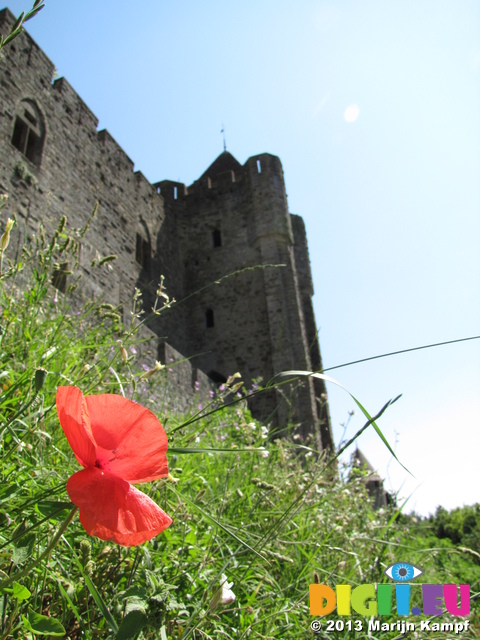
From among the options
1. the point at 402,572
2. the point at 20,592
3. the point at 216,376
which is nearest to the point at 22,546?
the point at 20,592

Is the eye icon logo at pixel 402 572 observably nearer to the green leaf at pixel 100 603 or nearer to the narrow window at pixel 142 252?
the green leaf at pixel 100 603

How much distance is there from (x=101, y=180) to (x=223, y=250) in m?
4.44

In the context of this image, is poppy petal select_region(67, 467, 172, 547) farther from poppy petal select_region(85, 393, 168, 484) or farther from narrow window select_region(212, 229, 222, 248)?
narrow window select_region(212, 229, 222, 248)

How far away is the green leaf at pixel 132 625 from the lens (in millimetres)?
762

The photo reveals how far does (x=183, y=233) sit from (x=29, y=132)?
6713mm

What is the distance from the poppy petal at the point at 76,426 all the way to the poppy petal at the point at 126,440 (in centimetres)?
2

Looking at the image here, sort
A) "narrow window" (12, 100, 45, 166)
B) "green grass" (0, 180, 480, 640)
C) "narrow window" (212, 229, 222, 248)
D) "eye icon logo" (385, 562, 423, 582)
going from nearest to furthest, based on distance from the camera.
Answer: "green grass" (0, 180, 480, 640) < "eye icon logo" (385, 562, 423, 582) < "narrow window" (12, 100, 45, 166) < "narrow window" (212, 229, 222, 248)

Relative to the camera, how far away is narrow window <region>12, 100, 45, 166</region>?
805 cm

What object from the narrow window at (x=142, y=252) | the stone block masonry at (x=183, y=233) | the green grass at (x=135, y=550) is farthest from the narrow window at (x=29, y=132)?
the green grass at (x=135, y=550)

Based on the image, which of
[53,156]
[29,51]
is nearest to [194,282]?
[53,156]

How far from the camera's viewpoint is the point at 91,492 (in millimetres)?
591

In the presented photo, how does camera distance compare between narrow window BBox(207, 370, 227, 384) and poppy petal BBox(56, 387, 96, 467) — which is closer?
poppy petal BBox(56, 387, 96, 467)

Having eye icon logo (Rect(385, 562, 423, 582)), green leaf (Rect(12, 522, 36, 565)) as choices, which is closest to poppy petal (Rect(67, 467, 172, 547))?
green leaf (Rect(12, 522, 36, 565))

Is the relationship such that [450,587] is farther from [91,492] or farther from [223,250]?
[223,250]
